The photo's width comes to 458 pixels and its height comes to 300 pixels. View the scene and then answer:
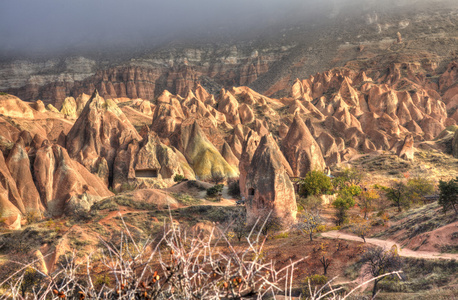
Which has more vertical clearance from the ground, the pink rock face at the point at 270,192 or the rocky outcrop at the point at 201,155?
the pink rock face at the point at 270,192

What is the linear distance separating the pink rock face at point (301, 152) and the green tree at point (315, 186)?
6857 millimetres

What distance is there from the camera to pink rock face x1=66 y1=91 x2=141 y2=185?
4234 centimetres

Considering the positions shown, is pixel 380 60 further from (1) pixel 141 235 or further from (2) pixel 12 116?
(1) pixel 141 235

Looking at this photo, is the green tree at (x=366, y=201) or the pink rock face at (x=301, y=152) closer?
the green tree at (x=366, y=201)

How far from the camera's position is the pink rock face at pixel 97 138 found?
4234cm

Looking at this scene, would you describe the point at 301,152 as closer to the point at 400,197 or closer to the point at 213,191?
the point at 213,191

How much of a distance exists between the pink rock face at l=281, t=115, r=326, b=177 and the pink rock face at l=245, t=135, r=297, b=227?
1739 centimetres

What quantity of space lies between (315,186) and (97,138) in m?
25.7

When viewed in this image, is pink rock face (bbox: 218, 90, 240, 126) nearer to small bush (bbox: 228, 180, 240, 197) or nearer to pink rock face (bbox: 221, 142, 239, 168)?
pink rock face (bbox: 221, 142, 239, 168)

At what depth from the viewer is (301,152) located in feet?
140

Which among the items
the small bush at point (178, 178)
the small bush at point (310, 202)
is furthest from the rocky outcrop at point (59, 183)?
the small bush at point (310, 202)

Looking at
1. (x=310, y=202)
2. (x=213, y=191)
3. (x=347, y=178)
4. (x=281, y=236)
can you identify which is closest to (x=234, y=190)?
(x=213, y=191)

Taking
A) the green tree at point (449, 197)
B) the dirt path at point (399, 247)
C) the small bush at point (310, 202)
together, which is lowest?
the small bush at point (310, 202)

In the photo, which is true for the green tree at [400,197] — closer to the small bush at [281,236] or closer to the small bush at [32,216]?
the small bush at [281,236]
